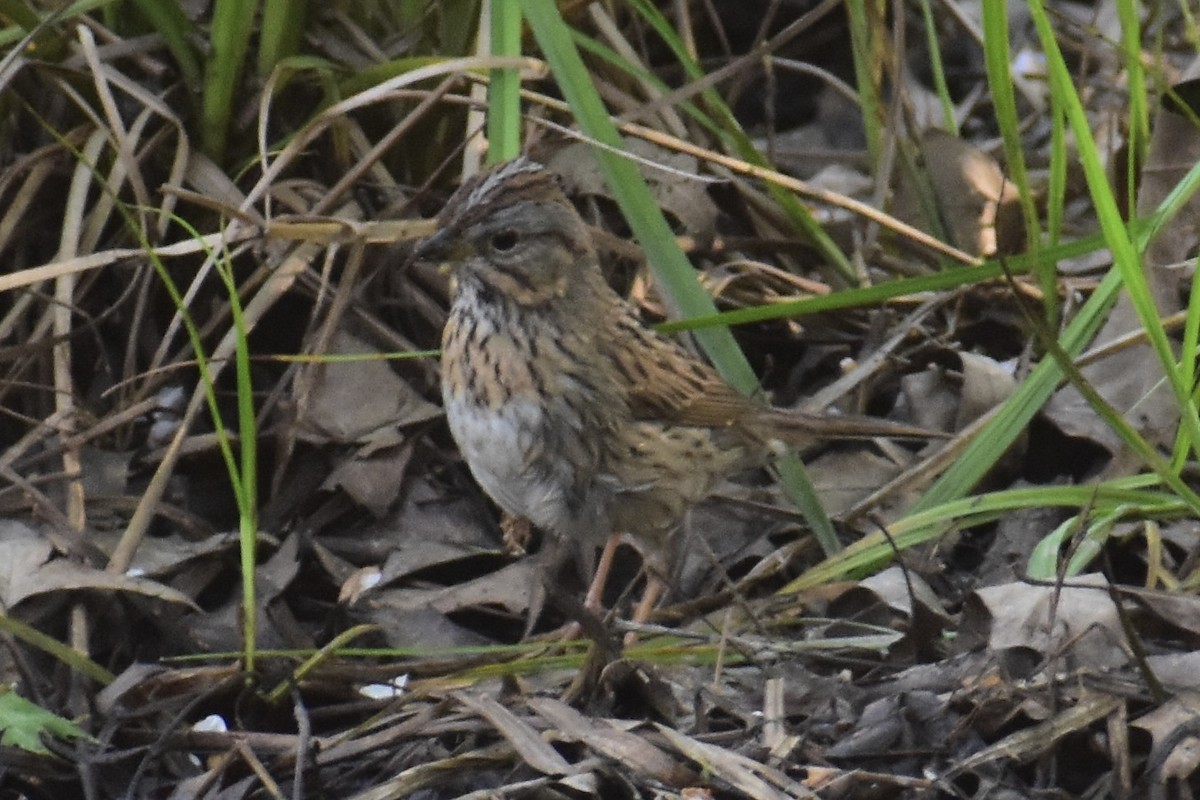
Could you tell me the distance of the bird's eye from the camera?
163 inches

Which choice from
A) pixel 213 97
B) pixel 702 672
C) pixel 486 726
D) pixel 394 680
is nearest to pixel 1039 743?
pixel 702 672

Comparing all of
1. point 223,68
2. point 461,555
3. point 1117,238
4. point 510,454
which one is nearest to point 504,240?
point 510,454

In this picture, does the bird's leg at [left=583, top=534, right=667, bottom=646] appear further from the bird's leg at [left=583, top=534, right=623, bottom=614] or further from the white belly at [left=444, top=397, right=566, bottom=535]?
the white belly at [left=444, top=397, right=566, bottom=535]

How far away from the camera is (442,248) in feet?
13.3

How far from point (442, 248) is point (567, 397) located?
1.37 feet

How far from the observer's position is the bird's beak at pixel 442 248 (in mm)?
4035

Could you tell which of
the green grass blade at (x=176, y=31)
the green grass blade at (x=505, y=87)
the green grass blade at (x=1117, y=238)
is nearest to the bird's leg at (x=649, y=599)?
the green grass blade at (x=505, y=87)

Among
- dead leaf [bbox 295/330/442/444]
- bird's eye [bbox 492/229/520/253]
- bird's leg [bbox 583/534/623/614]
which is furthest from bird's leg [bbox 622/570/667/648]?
bird's eye [bbox 492/229/520/253]

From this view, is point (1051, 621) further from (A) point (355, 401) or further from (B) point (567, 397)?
(A) point (355, 401)

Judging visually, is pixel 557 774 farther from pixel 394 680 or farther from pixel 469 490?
pixel 469 490

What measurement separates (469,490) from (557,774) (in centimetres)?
139

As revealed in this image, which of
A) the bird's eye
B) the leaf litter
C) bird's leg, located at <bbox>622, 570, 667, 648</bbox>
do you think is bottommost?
bird's leg, located at <bbox>622, 570, 667, 648</bbox>

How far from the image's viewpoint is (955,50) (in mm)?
6477

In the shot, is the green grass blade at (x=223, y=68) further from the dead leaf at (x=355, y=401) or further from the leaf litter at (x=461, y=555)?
the dead leaf at (x=355, y=401)
